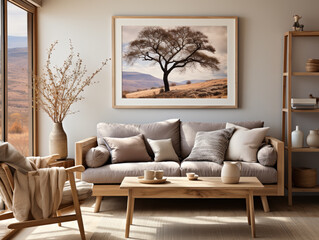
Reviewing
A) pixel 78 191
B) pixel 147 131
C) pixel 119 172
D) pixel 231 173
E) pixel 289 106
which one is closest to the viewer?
pixel 78 191

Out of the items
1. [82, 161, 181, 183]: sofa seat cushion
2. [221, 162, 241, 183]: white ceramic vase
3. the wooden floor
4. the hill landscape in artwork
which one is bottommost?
the wooden floor

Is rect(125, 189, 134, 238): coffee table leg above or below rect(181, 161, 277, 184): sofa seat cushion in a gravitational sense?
below

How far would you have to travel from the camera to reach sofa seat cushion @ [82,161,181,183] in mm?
4379

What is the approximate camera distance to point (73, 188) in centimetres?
342

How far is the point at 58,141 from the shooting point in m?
4.99

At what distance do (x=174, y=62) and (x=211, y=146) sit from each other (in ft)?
4.12

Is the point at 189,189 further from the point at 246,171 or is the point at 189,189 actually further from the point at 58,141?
the point at 58,141

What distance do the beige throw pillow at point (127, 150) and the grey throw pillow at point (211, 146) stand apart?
1.65 feet

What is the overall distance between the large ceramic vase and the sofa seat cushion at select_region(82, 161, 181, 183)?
0.72m

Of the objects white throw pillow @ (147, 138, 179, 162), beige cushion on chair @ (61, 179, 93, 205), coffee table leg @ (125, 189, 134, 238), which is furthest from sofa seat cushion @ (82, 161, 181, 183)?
coffee table leg @ (125, 189, 134, 238)

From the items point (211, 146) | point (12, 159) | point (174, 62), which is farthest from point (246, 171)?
point (12, 159)

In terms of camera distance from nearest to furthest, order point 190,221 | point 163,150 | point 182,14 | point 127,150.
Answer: point 190,221, point 127,150, point 163,150, point 182,14

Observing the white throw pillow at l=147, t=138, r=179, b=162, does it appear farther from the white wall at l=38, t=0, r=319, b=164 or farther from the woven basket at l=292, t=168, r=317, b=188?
the woven basket at l=292, t=168, r=317, b=188

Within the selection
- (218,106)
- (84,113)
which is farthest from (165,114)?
(84,113)
